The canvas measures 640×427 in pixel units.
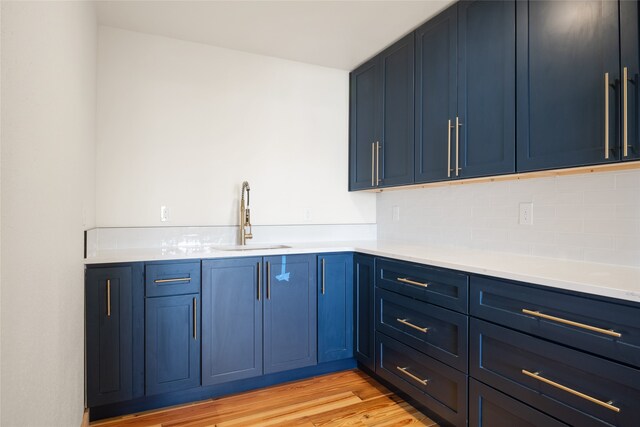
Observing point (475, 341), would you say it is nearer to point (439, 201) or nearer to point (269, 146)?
point (439, 201)

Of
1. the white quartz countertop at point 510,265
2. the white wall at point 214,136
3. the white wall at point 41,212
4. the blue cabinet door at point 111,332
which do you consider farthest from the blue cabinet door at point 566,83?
the blue cabinet door at point 111,332

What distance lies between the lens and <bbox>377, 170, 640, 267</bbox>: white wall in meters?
1.71

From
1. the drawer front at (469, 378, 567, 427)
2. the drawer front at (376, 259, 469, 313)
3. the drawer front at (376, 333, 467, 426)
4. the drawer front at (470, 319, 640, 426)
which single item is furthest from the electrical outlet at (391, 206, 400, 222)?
the drawer front at (469, 378, 567, 427)

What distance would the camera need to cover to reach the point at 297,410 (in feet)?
7.04

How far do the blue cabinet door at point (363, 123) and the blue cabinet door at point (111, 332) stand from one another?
183cm

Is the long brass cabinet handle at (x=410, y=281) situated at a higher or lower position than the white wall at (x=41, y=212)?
lower

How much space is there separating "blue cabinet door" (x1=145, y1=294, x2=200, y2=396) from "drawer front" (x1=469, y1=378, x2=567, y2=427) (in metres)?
1.52

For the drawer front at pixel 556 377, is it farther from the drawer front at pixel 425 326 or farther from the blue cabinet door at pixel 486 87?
the blue cabinet door at pixel 486 87

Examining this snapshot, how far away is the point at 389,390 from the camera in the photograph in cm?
238

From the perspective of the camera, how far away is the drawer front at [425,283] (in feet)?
5.84

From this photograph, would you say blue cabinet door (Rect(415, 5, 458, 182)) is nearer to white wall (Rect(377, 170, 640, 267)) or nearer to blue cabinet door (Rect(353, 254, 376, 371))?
white wall (Rect(377, 170, 640, 267))

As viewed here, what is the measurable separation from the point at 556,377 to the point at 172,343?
191 cm

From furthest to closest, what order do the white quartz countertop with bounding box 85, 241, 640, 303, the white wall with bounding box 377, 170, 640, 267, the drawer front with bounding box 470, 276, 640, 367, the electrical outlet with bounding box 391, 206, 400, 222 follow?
1. the electrical outlet with bounding box 391, 206, 400, 222
2. the white wall with bounding box 377, 170, 640, 267
3. the white quartz countertop with bounding box 85, 241, 640, 303
4. the drawer front with bounding box 470, 276, 640, 367

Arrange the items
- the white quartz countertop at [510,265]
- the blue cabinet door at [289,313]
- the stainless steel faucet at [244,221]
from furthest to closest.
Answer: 1. the stainless steel faucet at [244,221]
2. the blue cabinet door at [289,313]
3. the white quartz countertop at [510,265]
